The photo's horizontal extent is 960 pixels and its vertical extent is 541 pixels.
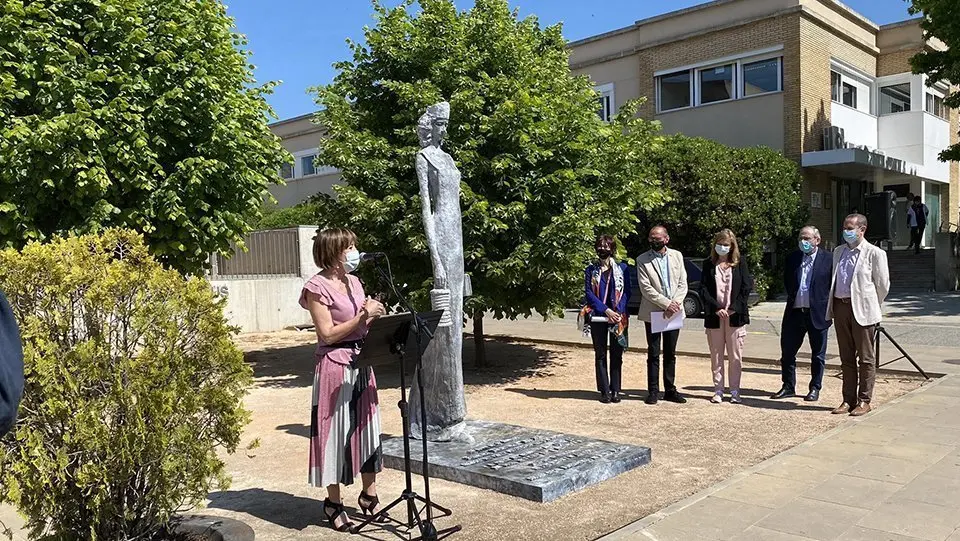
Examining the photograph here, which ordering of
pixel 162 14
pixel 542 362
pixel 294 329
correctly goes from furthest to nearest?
pixel 294 329 < pixel 542 362 < pixel 162 14

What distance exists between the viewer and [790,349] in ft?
27.6

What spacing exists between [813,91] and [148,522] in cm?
2325

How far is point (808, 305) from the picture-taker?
317 inches

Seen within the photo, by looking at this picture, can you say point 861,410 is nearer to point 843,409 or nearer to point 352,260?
point 843,409

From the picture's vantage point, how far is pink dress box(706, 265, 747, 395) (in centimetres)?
805

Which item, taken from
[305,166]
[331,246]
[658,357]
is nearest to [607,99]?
[305,166]

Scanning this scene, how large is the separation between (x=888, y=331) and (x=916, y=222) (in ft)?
40.8

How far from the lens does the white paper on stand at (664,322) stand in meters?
8.11

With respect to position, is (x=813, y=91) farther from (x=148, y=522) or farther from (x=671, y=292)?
(x=148, y=522)

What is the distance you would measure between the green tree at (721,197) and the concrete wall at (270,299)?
9449 mm

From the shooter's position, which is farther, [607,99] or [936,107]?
[936,107]

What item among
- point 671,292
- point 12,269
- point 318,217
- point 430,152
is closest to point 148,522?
point 12,269

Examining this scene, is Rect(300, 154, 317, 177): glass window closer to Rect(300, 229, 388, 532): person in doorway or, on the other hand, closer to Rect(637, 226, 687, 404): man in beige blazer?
Rect(637, 226, 687, 404): man in beige blazer

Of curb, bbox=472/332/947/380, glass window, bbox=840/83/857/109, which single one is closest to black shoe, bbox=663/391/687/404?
curb, bbox=472/332/947/380
